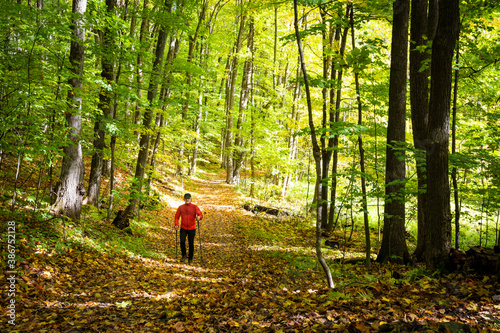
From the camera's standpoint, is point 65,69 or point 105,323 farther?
point 65,69

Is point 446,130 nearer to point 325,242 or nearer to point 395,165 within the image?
point 395,165

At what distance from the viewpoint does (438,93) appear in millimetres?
5000

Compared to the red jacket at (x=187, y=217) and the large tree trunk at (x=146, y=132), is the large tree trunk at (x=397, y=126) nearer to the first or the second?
the red jacket at (x=187, y=217)

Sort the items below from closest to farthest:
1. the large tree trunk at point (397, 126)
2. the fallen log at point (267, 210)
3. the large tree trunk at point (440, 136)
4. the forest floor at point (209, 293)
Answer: the forest floor at point (209, 293) → the large tree trunk at point (440, 136) → the large tree trunk at point (397, 126) → the fallen log at point (267, 210)

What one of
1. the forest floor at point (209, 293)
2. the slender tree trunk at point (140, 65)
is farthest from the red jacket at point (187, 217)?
the slender tree trunk at point (140, 65)

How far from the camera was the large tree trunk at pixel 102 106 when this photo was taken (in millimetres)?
7602

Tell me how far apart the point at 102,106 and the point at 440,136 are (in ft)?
29.4

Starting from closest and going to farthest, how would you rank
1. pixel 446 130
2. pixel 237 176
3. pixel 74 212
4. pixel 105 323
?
pixel 105 323, pixel 446 130, pixel 74 212, pixel 237 176

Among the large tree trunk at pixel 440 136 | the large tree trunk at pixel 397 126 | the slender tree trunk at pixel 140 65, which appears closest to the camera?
the large tree trunk at pixel 440 136

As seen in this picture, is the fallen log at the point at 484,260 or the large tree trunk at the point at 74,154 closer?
the fallen log at the point at 484,260

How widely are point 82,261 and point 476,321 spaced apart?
656cm

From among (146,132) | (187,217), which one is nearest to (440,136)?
(187,217)

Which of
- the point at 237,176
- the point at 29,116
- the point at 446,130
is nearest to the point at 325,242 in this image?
the point at 446,130

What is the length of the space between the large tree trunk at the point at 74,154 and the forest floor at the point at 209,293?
0.58m
